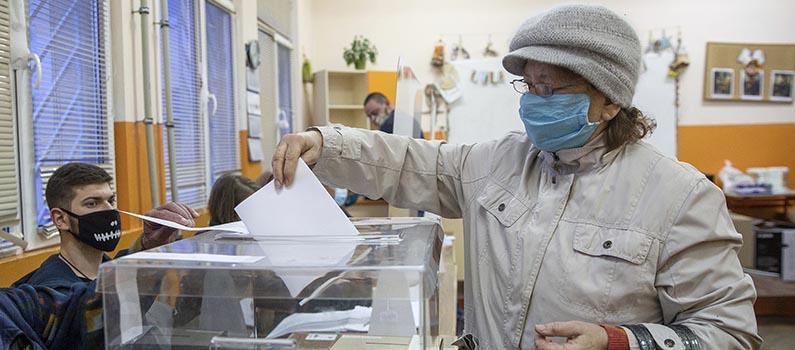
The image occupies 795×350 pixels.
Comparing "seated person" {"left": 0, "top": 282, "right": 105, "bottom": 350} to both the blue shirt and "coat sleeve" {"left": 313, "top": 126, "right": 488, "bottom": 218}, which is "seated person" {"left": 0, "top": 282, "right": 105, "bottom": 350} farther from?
"coat sleeve" {"left": 313, "top": 126, "right": 488, "bottom": 218}

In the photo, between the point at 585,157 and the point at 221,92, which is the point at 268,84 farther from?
the point at 585,157

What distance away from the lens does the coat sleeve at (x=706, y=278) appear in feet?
2.75

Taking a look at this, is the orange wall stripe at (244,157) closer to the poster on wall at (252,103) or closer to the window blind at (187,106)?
the poster on wall at (252,103)

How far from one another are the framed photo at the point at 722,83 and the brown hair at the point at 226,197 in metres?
5.63

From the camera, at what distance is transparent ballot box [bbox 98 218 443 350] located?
2.23ft

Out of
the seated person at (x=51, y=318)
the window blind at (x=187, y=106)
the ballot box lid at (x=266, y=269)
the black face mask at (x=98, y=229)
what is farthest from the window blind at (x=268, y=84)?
the ballot box lid at (x=266, y=269)

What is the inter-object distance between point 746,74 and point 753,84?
127 mm

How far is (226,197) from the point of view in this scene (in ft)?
7.05

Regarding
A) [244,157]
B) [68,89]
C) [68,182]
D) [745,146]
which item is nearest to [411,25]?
[244,157]

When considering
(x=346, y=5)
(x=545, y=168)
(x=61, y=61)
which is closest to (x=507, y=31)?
(x=346, y=5)

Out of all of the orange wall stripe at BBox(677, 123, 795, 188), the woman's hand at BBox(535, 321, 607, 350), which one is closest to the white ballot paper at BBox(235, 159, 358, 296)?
the woman's hand at BBox(535, 321, 607, 350)

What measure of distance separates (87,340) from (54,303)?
15 cm

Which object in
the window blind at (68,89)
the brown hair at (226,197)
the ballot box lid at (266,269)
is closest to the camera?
the ballot box lid at (266,269)

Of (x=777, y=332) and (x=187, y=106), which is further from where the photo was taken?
(x=777, y=332)
